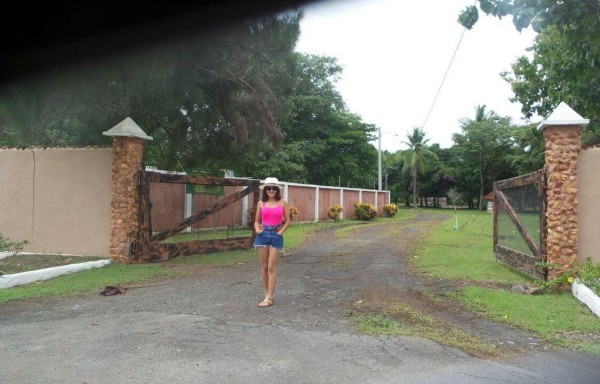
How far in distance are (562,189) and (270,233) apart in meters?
4.57

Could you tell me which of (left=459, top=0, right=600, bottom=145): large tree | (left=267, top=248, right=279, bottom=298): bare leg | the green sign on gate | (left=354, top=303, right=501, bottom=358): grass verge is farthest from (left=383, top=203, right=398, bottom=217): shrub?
(left=267, top=248, right=279, bottom=298): bare leg

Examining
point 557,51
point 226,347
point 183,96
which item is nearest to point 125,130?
point 183,96

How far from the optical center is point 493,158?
4816 cm

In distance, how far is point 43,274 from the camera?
7918 millimetres

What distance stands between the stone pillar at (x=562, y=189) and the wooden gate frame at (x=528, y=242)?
0.37 ft

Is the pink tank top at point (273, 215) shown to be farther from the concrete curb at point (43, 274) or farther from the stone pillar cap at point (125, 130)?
the stone pillar cap at point (125, 130)

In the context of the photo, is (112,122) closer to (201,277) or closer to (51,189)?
(51,189)

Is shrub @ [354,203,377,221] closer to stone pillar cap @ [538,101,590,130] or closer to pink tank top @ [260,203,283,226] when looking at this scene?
stone pillar cap @ [538,101,590,130]

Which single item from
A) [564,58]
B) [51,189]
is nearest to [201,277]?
[51,189]

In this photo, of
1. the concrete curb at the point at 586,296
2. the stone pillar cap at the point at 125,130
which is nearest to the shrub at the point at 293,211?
the stone pillar cap at the point at 125,130

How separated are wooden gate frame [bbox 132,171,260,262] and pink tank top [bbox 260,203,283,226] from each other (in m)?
4.32

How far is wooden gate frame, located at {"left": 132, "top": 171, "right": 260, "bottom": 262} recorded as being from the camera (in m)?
9.52

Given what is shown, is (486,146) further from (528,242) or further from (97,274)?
(97,274)

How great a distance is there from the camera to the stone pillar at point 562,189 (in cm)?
709
